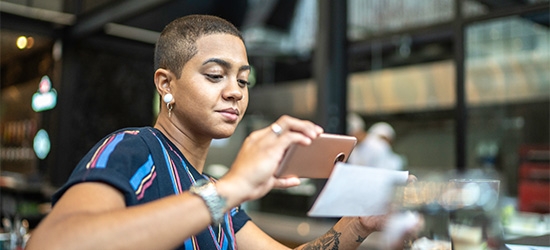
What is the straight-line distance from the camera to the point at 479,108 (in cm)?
617

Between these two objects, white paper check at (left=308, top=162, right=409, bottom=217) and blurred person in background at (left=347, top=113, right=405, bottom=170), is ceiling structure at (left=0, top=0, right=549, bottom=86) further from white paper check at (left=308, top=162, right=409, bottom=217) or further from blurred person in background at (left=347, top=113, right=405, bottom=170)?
white paper check at (left=308, top=162, right=409, bottom=217)

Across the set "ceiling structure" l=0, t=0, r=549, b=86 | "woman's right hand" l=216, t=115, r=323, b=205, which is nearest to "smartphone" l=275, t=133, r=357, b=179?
"woman's right hand" l=216, t=115, r=323, b=205

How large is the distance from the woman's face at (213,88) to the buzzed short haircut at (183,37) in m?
0.02

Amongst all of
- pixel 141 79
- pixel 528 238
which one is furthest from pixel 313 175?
pixel 141 79

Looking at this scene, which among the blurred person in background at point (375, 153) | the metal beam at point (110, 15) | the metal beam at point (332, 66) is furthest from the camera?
the blurred person in background at point (375, 153)

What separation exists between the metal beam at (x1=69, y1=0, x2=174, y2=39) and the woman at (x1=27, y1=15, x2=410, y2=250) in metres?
2.70

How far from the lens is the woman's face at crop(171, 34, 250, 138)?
1.06m

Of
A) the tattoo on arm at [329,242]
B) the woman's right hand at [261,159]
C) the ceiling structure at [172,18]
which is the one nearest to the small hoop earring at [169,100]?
the woman's right hand at [261,159]

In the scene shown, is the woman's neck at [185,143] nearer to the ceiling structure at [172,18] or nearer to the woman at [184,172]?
the woman at [184,172]

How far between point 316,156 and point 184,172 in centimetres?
32

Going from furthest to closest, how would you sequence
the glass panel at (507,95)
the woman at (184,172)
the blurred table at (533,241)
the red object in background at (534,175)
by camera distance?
the glass panel at (507,95), the red object in background at (534,175), the blurred table at (533,241), the woman at (184,172)

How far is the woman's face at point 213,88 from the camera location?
41.7 inches

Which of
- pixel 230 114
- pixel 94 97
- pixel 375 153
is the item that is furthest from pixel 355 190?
pixel 94 97

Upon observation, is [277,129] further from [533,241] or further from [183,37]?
[533,241]
